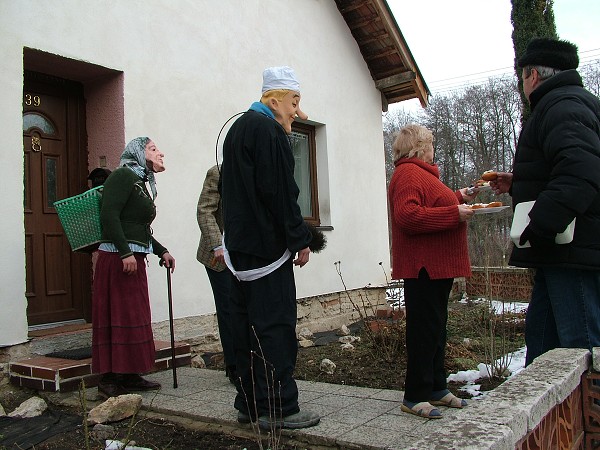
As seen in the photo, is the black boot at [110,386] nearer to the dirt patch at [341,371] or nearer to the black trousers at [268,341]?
the dirt patch at [341,371]

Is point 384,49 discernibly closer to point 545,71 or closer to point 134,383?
point 545,71

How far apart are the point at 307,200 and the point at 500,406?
669cm

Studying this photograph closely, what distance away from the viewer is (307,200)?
27.0ft

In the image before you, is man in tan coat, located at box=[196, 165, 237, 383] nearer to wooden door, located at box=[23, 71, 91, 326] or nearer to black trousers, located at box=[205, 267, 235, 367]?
black trousers, located at box=[205, 267, 235, 367]

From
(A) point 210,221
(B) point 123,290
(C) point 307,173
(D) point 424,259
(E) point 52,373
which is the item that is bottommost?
(E) point 52,373

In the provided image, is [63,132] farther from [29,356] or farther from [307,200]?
[307,200]

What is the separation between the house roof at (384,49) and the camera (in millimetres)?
8523

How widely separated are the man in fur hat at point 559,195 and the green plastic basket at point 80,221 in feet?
8.87

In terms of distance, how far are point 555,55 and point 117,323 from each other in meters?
3.13

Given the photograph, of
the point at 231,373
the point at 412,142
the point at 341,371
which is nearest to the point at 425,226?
the point at 412,142

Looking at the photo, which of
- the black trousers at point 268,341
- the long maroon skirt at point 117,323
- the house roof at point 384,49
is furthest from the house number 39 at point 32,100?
the house roof at point 384,49

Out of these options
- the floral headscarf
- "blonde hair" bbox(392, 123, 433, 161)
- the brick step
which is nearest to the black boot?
the brick step

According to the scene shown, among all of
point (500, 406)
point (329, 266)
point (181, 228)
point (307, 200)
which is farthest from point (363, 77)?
point (500, 406)

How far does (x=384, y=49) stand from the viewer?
29.4 ft
